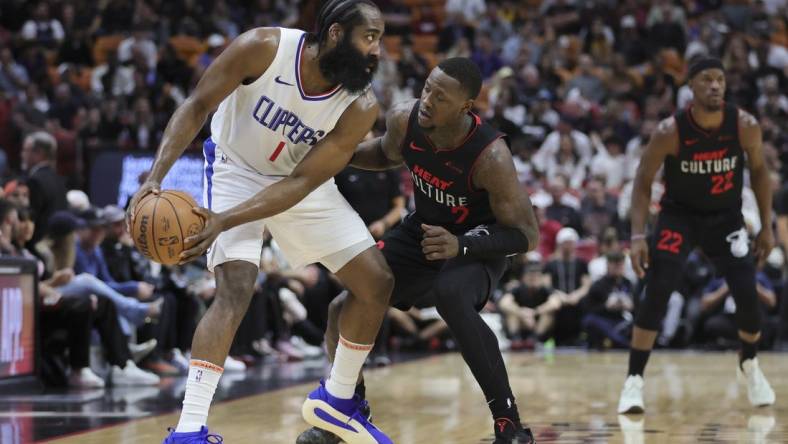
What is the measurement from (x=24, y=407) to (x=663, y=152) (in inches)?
157

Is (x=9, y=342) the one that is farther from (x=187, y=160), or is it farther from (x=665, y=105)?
(x=665, y=105)

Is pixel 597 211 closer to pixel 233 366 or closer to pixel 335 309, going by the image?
pixel 233 366

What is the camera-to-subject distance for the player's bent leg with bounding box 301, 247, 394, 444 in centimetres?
517

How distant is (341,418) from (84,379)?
11.9 ft

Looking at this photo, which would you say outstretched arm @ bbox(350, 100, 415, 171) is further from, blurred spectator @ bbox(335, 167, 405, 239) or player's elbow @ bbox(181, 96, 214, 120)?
blurred spectator @ bbox(335, 167, 405, 239)

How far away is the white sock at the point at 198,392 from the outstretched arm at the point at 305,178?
45 centimetres

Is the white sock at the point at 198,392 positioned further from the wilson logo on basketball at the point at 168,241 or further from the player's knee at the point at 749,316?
the player's knee at the point at 749,316

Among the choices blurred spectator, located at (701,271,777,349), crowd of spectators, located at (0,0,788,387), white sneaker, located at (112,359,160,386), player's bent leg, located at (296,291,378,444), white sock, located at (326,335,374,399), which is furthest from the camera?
blurred spectator, located at (701,271,777,349)

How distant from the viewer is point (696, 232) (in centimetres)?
692

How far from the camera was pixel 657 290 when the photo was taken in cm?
677

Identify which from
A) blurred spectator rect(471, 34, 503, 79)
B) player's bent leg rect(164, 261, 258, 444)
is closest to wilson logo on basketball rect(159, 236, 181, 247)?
player's bent leg rect(164, 261, 258, 444)

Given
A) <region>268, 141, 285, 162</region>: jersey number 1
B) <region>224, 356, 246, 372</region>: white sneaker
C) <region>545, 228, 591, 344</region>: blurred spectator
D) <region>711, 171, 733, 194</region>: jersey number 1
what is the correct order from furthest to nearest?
1. <region>545, 228, 591, 344</region>: blurred spectator
2. <region>224, 356, 246, 372</region>: white sneaker
3. <region>711, 171, 733, 194</region>: jersey number 1
4. <region>268, 141, 285, 162</region>: jersey number 1

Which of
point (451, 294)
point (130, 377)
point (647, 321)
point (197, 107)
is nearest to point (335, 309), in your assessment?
point (451, 294)

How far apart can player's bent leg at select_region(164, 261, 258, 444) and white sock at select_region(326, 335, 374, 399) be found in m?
0.68
